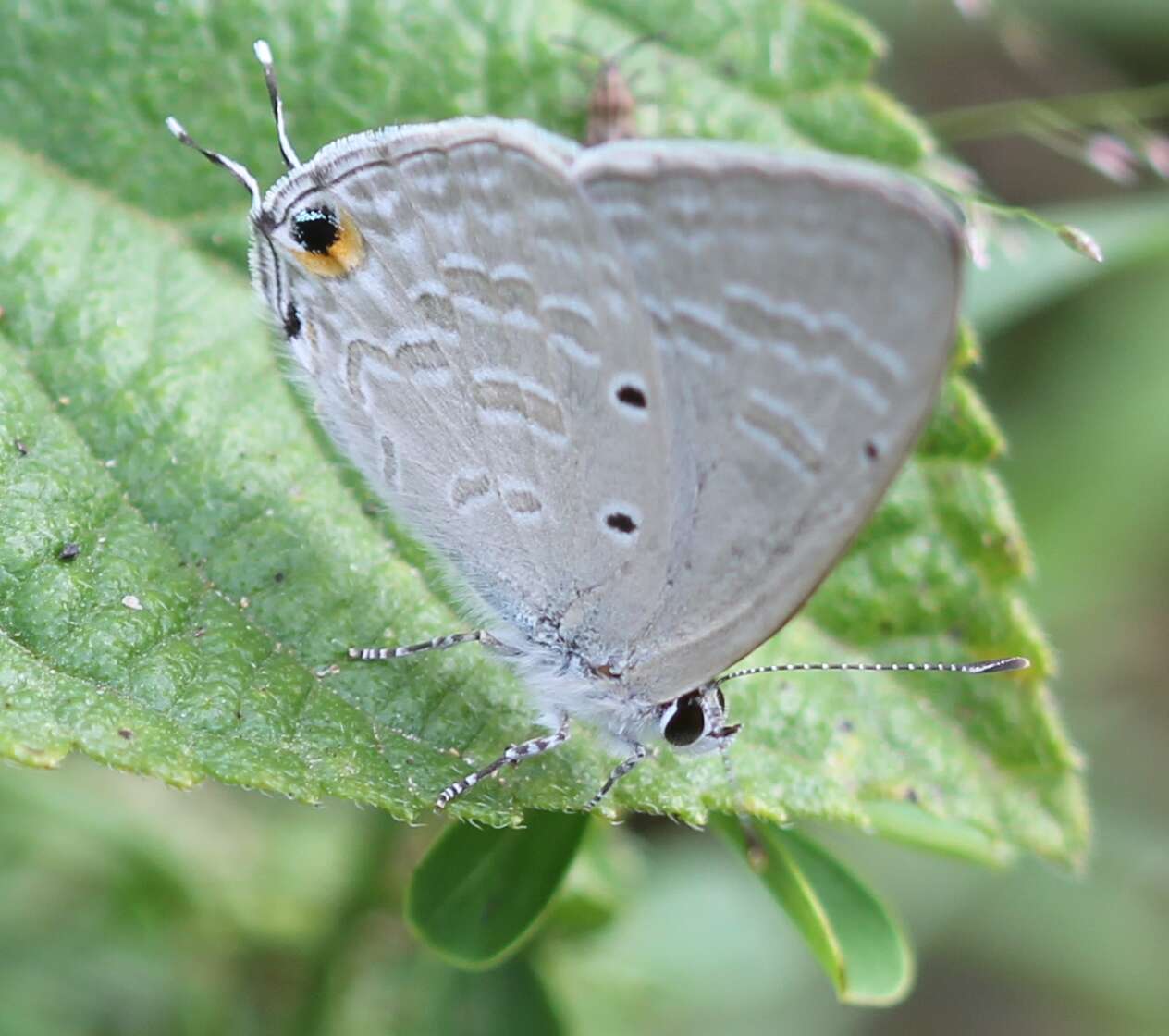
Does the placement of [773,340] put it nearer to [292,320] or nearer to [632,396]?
[632,396]

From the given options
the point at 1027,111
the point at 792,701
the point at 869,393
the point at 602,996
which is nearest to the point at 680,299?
the point at 869,393

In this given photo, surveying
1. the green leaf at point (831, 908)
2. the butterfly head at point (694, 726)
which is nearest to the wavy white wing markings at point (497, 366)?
the butterfly head at point (694, 726)

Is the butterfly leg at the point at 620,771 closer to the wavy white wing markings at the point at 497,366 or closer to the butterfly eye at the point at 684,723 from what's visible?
the butterfly eye at the point at 684,723

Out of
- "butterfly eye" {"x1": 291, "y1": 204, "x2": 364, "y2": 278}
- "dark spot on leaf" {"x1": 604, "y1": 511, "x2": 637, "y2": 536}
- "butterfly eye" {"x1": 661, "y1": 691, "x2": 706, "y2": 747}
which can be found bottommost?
"butterfly eye" {"x1": 661, "y1": 691, "x2": 706, "y2": 747}

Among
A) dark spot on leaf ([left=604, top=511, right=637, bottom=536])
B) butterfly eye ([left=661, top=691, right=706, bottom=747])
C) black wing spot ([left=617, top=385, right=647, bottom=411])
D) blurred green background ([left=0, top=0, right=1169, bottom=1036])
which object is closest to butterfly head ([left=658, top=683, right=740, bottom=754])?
butterfly eye ([left=661, top=691, right=706, bottom=747])

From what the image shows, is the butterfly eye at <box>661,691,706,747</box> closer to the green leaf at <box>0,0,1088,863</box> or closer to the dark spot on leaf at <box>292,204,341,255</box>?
the green leaf at <box>0,0,1088,863</box>
